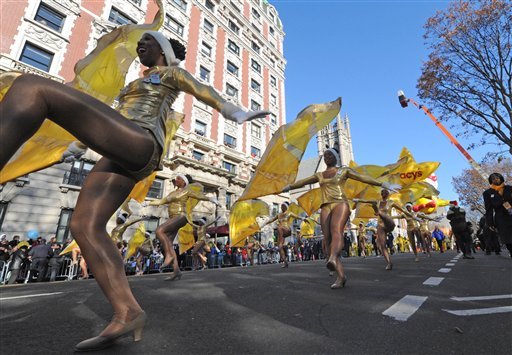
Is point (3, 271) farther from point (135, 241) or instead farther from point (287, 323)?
point (287, 323)

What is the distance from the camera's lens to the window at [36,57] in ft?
54.7

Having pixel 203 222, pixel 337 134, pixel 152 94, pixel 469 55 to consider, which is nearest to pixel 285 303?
pixel 152 94

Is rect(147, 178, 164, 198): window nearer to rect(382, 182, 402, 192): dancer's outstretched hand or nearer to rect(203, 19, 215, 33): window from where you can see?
rect(382, 182, 402, 192): dancer's outstretched hand

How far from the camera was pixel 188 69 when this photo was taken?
25688mm

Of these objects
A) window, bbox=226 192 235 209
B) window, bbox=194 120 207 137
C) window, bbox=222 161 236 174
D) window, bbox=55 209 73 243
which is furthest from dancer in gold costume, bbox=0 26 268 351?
window, bbox=222 161 236 174

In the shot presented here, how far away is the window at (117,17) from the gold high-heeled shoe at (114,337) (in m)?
26.2

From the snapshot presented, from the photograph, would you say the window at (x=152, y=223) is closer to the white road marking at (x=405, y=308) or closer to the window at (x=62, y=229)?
the window at (x=62, y=229)

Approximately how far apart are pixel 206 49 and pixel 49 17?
47.4ft

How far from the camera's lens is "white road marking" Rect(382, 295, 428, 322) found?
7.18 ft

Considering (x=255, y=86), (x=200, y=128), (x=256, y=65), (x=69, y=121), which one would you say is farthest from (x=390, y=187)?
(x=256, y=65)

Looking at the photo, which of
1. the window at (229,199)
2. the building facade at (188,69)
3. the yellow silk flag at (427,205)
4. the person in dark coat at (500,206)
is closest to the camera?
the person in dark coat at (500,206)

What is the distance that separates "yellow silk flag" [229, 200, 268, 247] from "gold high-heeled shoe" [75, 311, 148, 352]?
403 inches

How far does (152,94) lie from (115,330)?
1595mm

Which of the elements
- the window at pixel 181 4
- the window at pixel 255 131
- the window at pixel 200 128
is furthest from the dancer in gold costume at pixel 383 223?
the window at pixel 181 4
